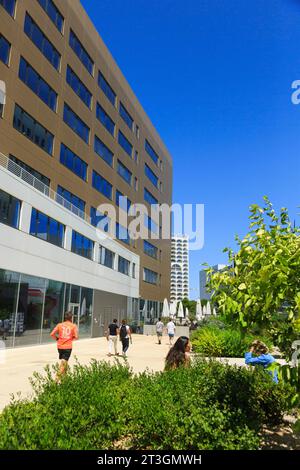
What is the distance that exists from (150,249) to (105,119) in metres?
23.0

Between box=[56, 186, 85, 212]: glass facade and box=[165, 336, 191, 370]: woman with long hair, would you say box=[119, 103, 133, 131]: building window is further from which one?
box=[165, 336, 191, 370]: woman with long hair

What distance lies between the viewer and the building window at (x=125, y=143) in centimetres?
4638

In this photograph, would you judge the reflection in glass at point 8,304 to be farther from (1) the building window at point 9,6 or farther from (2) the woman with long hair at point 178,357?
(1) the building window at point 9,6

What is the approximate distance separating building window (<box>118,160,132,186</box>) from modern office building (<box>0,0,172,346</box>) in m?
0.12

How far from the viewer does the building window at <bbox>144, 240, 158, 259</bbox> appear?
56806 millimetres

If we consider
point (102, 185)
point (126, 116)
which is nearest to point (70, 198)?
point (102, 185)

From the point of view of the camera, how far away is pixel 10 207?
21109mm

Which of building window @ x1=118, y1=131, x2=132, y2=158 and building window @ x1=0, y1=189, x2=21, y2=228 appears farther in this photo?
building window @ x1=118, y1=131, x2=132, y2=158

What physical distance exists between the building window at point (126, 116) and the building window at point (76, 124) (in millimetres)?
11663

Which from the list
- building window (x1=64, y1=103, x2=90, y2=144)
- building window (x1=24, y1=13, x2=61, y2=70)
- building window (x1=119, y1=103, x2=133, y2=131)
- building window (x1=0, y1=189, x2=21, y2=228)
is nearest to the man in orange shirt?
building window (x1=0, y1=189, x2=21, y2=228)

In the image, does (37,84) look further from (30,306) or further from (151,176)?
(151,176)

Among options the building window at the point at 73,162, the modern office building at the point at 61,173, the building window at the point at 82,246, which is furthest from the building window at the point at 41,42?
the building window at the point at 82,246

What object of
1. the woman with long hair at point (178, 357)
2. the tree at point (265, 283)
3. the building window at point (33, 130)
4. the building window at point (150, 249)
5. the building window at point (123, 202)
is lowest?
the woman with long hair at point (178, 357)
